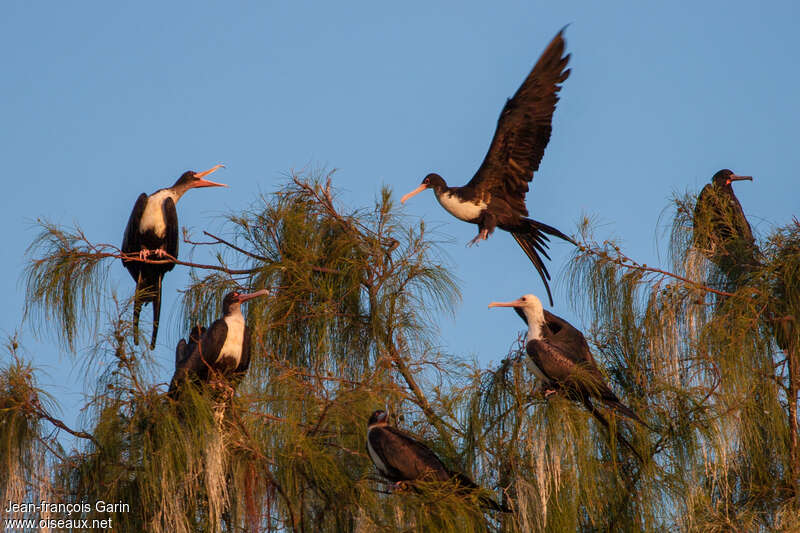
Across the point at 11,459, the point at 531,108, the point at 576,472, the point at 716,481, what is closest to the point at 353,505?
the point at 576,472

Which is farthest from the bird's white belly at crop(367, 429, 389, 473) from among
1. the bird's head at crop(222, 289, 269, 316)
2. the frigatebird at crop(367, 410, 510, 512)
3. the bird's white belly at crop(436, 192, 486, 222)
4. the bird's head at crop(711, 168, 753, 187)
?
the bird's head at crop(711, 168, 753, 187)

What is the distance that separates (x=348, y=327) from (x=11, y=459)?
1564 millimetres

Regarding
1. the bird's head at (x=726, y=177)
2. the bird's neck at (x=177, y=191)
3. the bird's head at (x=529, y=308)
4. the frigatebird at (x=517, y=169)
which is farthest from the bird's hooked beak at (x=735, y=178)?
the bird's neck at (x=177, y=191)

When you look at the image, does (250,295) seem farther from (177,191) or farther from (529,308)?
(177,191)

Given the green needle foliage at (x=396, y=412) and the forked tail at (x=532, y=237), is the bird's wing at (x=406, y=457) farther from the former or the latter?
the forked tail at (x=532, y=237)

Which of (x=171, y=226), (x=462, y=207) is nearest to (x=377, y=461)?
(x=462, y=207)

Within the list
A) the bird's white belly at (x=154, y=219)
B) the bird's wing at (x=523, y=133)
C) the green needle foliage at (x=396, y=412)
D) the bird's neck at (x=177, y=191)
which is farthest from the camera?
the bird's neck at (x=177, y=191)

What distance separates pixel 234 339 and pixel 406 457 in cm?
94

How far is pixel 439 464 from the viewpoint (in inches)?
167

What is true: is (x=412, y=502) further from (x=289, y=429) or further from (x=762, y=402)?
(x=762, y=402)

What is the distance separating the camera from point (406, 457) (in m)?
4.22

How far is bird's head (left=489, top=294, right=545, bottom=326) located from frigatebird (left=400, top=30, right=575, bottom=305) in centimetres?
79

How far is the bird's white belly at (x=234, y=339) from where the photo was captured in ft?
15.3

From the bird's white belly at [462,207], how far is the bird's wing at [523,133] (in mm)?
84
